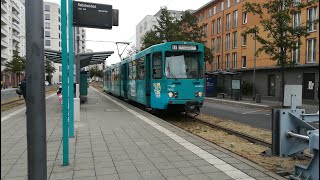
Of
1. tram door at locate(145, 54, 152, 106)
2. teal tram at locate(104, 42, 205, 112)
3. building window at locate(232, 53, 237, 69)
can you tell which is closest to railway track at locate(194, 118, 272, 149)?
teal tram at locate(104, 42, 205, 112)

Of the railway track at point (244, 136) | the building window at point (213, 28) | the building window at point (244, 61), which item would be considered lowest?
the railway track at point (244, 136)

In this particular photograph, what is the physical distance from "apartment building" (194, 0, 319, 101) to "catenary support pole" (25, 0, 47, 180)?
26.9 m

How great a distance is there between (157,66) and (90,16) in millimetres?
5262

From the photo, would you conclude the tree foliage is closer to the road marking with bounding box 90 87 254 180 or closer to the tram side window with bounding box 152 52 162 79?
the tram side window with bounding box 152 52 162 79

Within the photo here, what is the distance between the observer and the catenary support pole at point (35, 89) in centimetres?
336

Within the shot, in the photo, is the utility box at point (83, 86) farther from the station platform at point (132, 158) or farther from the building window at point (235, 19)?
the building window at point (235, 19)

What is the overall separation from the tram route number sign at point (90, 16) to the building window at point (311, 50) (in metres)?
26.0

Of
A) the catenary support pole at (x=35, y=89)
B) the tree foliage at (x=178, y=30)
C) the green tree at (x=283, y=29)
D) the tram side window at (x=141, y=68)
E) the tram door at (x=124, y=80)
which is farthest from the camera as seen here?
the tree foliage at (x=178, y=30)

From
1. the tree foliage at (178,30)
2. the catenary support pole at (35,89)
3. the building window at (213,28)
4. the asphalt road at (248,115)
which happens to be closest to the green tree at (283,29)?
the asphalt road at (248,115)

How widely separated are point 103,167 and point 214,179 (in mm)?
1928

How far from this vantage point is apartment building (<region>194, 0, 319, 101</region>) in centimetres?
3062

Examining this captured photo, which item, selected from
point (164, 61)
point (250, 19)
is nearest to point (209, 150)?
point (164, 61)

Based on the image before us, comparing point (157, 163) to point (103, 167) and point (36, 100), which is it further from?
point (36, 100)

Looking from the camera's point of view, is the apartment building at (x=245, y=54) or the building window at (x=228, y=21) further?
the building window at (x=228, y=21)
